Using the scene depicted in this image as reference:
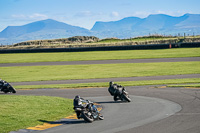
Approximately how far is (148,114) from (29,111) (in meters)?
7.12

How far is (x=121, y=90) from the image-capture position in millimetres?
25000

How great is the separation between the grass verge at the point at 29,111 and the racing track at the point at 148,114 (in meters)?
1.63

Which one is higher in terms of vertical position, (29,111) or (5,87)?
(5,87)

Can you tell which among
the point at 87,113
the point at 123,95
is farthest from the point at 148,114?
the point at 123,95

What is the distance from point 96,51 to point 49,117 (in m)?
74.9

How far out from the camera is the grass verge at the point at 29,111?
59.1ft

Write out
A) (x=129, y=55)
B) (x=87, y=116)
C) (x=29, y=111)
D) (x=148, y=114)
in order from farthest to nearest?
(x=129, y=55)
(x=29, y=111)
(x=148, y=114)
(x=87, y=116)

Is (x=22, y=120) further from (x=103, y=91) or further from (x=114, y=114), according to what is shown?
(x=103, y=91)

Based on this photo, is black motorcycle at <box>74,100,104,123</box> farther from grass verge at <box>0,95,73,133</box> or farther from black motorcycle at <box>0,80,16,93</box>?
black motorcycle at <box>0,80,16,93</box>

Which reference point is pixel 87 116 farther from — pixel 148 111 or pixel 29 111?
pixel 29 111

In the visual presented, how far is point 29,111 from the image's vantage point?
21.2 metres

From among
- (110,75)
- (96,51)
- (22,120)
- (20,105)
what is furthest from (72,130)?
(96,51)

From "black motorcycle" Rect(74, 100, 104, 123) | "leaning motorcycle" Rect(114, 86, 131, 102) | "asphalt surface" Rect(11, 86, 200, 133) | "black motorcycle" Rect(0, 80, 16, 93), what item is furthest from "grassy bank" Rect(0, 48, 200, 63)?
"black motorcycle" Rect(74, 100, 104, 123)

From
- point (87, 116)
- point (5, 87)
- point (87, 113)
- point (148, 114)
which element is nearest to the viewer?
point (87, 116)
